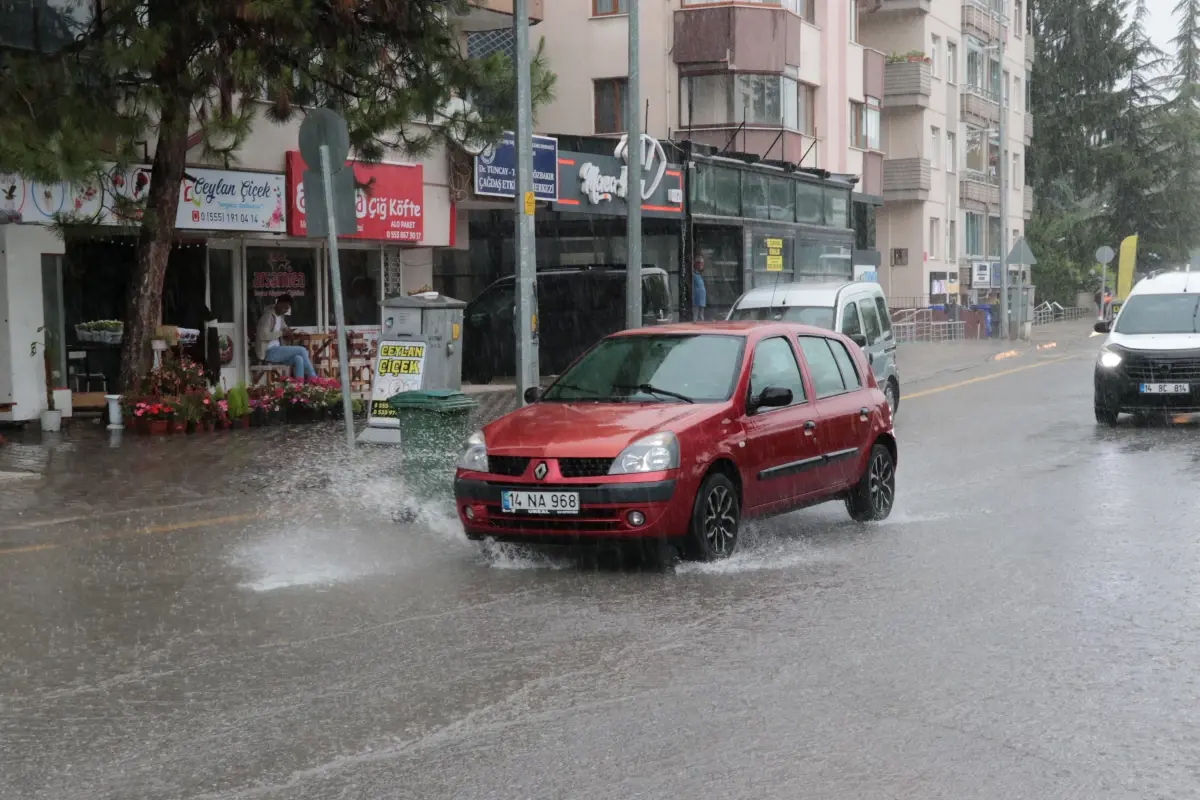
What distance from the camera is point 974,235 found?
65125 mm

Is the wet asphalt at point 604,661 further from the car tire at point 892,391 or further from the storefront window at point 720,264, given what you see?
the storefront window at point 720,264

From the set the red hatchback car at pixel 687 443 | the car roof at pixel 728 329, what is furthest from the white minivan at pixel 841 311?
the car roof at pixel 728 329

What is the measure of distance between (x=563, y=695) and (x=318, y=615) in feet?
7.46

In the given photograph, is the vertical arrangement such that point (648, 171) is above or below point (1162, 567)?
above

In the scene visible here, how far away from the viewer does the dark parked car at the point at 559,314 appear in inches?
1086

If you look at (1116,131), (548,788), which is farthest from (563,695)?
(1116,131)

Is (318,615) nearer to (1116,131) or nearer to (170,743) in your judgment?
(170,743)

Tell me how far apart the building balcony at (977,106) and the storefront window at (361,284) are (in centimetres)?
4132

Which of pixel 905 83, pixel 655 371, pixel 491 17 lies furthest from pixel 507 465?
pixel 905 83

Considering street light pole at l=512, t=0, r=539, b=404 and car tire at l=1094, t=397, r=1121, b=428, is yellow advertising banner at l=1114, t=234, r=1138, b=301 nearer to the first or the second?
car tire at l=1094, t=397, r=1121, b=428

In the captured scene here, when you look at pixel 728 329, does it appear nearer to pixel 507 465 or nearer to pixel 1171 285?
pixel 507 465

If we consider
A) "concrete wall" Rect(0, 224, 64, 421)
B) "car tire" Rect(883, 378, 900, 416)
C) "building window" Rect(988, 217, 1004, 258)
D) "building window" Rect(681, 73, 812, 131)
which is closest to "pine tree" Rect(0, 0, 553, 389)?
"concrete wall" Rect(0, 224, 64, 421)

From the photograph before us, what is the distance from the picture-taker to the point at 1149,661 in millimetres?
7160

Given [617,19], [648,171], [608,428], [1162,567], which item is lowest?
[1162,567]
